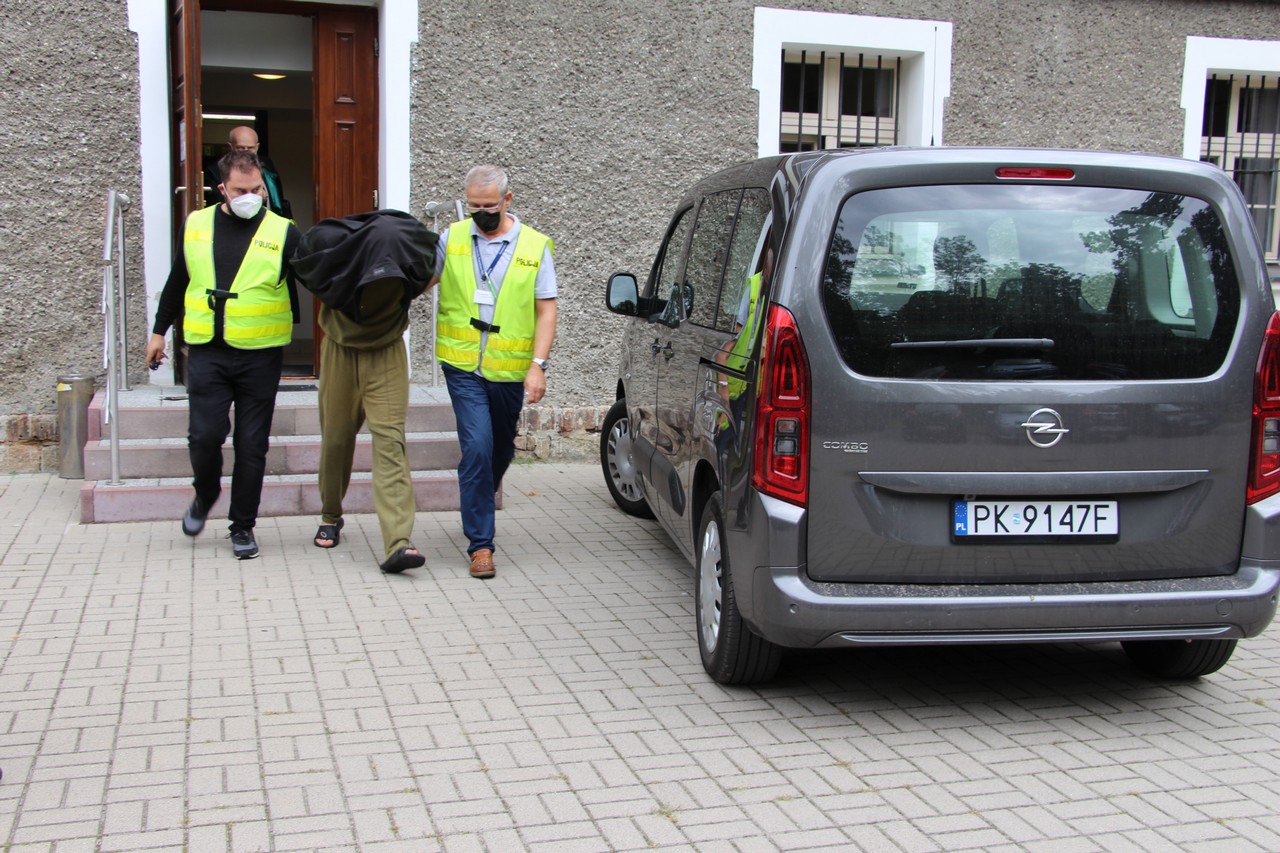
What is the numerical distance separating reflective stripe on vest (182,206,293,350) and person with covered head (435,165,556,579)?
31.3 inches

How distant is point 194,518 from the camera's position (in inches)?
256

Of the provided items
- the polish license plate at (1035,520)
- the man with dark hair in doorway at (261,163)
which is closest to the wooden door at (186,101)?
the man with dark hair in doorway at (261,163)

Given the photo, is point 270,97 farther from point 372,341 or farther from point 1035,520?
point 1035,520

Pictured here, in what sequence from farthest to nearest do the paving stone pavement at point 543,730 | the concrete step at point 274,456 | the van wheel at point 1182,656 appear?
the concrete step at point 274,456 < the van wheel at point 1182,656 < the paving stone pavement at point 543,730

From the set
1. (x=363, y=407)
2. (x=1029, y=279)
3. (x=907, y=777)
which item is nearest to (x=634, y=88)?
(x=363, y=407)

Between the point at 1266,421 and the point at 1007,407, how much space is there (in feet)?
2.90

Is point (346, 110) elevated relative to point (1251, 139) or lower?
lower

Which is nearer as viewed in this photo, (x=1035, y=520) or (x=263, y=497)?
→ (x=1035, y=520)

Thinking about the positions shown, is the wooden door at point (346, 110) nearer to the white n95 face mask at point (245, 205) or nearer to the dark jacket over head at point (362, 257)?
the white n95 face mask at point (245, 205)

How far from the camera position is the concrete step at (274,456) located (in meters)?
7.23

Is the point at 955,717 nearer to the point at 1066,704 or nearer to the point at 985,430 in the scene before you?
the point at 1066,704

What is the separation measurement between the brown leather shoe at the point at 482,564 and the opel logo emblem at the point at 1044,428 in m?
2.90

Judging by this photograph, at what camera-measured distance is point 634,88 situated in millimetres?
9203

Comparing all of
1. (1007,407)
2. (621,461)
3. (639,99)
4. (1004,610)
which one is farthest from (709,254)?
(639,99)
